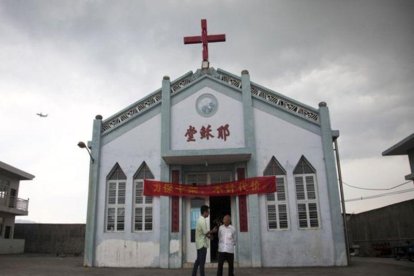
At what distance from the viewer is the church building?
39.0 ft

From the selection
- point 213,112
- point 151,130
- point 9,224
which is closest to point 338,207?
point 213,112

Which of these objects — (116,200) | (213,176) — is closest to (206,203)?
(213,176)

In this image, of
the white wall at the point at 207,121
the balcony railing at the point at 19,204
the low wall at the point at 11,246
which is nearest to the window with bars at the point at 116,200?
the white wall at the point at 207,121

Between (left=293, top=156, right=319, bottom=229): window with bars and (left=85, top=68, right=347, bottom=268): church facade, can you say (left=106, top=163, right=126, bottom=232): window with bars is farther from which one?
(left=293, top=156, right=319, bottom=229): window with bars

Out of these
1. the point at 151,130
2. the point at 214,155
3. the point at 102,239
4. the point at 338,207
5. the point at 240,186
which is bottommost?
the point at 102,239

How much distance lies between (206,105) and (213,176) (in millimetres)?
2572

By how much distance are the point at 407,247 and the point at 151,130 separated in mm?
10011

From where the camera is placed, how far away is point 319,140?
1247 cm

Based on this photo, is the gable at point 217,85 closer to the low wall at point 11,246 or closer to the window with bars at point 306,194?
the window with bars at point 306,194

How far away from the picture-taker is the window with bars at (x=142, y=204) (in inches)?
490

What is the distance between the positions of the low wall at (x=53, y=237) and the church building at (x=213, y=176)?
46.0 ft

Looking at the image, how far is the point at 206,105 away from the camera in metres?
13.2

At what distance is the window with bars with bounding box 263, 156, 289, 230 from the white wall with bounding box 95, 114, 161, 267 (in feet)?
12.4

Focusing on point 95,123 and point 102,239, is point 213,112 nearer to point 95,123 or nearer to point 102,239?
point 95,123
